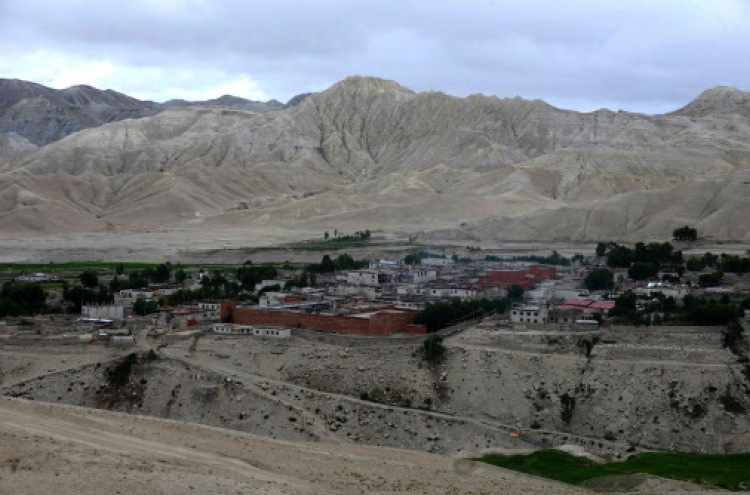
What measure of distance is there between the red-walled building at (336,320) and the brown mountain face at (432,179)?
51852mm

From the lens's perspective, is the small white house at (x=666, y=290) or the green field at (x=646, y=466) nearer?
the green field at (x=646, y=466)

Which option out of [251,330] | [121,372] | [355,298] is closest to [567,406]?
[251,330]

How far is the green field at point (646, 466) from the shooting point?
32.0m

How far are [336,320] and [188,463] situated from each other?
22.3 metres

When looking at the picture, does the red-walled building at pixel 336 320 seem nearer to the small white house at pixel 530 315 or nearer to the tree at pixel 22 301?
the small white house at pixel 530 315

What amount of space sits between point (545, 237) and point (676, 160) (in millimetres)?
60492

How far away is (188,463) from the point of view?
28.6 m

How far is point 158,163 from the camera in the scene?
603 ft

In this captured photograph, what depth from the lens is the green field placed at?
32.0m

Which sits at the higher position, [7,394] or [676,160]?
[676,160]

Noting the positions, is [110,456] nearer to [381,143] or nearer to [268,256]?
[268,256]

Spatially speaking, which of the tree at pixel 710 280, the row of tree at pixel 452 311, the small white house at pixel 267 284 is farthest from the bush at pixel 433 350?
the tree at pixel 710 280

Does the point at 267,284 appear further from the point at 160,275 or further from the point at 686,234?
the point at 686,234

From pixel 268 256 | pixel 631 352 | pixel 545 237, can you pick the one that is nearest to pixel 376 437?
pixel 631 352
